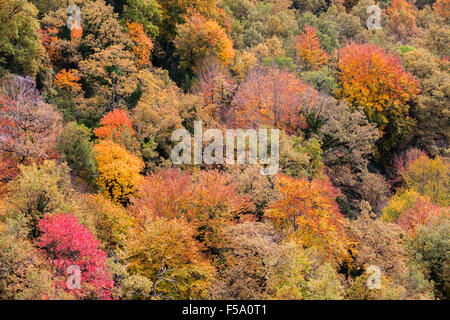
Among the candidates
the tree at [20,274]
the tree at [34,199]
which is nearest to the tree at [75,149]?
the tree at [34,199]

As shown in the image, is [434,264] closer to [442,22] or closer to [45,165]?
[45,165]

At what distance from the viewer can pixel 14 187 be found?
99.1 ft

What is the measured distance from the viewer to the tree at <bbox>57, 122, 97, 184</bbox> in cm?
3603

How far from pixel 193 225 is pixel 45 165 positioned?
11538 mm

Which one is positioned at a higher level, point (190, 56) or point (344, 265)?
point (190, 56)

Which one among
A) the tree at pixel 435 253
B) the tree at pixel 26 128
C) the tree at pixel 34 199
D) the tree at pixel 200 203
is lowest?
the tree at pixel 435 253

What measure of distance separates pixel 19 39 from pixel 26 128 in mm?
10998

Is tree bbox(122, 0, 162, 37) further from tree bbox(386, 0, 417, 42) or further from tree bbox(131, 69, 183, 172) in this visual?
tree bbox(386, 0, 417, 42)

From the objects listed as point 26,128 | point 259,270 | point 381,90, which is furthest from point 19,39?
point 381,90

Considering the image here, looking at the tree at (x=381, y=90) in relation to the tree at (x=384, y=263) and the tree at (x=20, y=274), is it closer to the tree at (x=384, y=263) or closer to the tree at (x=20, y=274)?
the tree at (x=384, y=263)

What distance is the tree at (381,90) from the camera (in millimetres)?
56375

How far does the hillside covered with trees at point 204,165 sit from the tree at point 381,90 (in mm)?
268

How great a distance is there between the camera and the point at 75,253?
88.4ft

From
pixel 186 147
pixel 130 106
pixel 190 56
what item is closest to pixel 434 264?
pixel 186 147
